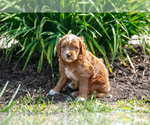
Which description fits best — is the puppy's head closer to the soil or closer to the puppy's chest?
the puppy's chest

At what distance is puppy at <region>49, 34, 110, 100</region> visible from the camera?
3.00 metres

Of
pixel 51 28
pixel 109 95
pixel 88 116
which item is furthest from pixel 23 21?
pixel 88 116

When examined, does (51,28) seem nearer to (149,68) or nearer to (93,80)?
(93,80)

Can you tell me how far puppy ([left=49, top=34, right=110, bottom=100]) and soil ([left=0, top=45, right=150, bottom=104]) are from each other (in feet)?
0.65

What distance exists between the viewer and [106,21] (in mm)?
4125

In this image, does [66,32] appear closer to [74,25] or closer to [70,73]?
[74,25]

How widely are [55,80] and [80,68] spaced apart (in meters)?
0.86

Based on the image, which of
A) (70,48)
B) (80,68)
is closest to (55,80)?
(80,68)

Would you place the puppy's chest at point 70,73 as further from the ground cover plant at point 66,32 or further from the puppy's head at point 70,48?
the ground cover plant at point 66,32

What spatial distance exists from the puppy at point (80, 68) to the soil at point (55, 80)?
0.65 feet

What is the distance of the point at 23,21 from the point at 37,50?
0.74 m

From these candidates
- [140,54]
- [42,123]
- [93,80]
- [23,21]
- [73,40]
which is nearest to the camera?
[42,123]

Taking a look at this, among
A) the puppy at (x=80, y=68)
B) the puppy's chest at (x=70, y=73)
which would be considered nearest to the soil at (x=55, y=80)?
the puppy at (x=80, y=68)

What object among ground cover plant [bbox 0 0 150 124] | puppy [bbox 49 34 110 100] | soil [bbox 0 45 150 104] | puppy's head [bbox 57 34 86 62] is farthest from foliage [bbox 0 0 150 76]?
puppy's head [bbox 57 34 86 62]
